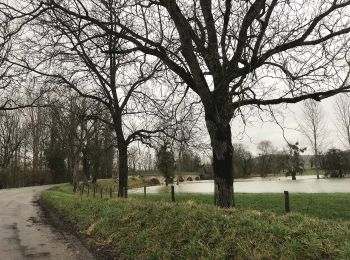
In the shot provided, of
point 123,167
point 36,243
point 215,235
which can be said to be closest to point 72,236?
point 36,243

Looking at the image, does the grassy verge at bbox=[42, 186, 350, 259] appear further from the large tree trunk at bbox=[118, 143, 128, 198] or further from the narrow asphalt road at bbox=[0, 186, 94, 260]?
the large tree trunk at bbox=[118, 143, 128, 198]

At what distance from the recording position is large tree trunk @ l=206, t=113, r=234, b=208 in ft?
36.0

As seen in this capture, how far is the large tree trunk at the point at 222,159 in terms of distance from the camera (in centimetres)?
1098

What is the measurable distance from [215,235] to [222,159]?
13.1 feet

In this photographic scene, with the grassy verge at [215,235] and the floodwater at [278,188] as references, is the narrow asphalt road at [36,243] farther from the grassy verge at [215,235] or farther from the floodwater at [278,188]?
the floodwater at [278,188]

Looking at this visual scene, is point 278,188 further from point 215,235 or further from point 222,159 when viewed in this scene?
point 215,235

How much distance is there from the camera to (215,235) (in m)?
7.20

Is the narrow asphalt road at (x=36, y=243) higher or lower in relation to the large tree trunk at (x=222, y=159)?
lower

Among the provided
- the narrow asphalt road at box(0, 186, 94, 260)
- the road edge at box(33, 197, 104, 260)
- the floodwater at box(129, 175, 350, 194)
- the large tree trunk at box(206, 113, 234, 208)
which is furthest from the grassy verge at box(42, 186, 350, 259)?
the floodwater at box(129, 175, 350, 194)

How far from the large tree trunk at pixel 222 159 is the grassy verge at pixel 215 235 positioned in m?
1.54

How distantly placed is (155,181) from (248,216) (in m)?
65.8

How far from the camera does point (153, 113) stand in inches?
826

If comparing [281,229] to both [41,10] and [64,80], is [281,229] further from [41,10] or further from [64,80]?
[64,80]

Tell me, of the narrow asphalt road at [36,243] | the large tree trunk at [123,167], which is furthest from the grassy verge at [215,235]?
the large tree trunk at [123,167]
